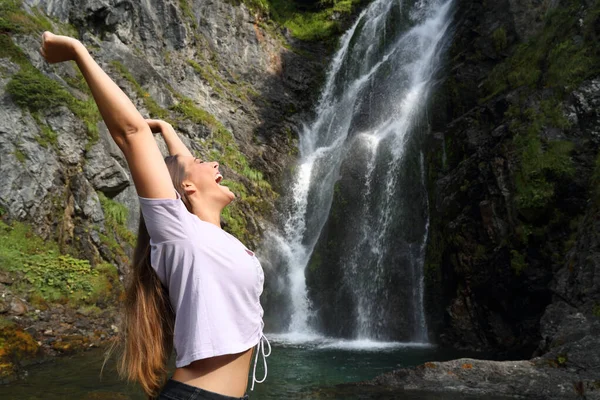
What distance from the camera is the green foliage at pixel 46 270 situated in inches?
435

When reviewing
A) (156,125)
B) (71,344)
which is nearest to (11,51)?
(71,344)

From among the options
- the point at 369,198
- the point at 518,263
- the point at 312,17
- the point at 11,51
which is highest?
the point at 312,17

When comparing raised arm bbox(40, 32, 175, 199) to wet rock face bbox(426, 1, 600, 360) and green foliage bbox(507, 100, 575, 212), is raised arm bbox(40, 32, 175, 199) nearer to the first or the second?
wet rock face bbox(426, 1, 600, 360)

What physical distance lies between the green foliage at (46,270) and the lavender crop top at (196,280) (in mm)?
10578

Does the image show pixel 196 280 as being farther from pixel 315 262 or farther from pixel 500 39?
pixel 500 39

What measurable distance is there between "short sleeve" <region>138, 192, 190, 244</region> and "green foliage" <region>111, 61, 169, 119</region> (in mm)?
17235

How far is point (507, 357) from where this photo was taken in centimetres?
1134

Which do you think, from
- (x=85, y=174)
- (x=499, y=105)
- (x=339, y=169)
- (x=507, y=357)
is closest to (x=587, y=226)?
(x=507, y=357)

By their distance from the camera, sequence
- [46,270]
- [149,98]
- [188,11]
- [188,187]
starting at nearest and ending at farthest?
[188,187], [46,270], [149,98], [188,11]

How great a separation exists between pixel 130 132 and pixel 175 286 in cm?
58

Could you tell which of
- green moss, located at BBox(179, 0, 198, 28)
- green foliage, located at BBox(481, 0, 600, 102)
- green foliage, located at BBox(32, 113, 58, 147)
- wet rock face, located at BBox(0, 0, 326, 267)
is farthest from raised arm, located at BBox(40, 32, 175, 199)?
green moss, located at BBox(179, 0, 198, 28)

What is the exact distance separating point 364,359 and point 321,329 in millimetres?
4266

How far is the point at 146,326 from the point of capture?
1.93m

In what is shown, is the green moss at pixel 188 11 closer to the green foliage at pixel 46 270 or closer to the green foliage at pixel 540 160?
the green foliage at pixel 46 270
